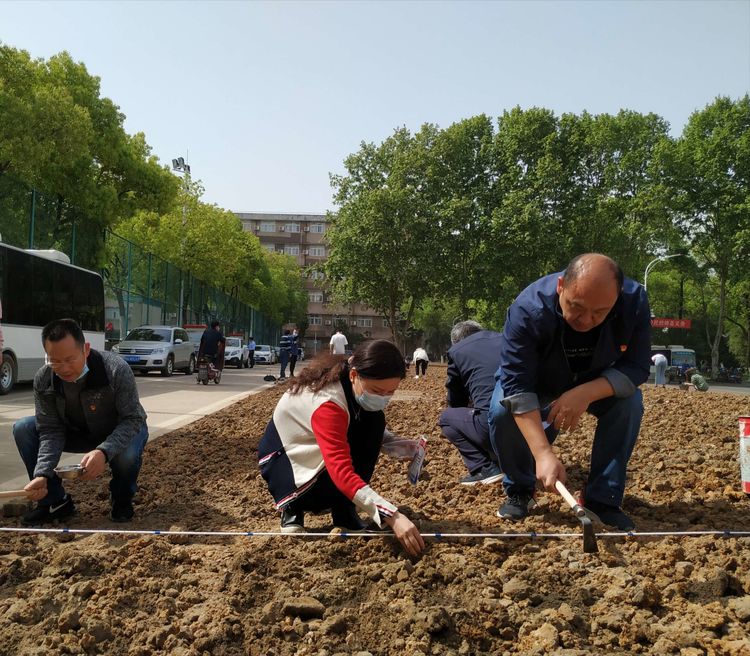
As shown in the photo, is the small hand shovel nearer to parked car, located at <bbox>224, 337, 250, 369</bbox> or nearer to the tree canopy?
parked car, located at <bbox>224, 337, 250, 369</bbox>

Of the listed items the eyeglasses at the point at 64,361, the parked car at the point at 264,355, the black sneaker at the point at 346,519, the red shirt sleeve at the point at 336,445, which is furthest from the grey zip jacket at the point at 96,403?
the parked car at the point at 264,355

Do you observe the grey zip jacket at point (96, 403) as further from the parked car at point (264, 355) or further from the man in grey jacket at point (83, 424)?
the parked car at point (264, 355)

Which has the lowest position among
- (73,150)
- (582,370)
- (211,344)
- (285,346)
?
(285,346)

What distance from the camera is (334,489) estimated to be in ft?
11.4

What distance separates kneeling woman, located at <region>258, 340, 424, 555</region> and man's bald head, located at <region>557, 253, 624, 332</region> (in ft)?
2.62

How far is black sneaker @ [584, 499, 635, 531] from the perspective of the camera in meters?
3.45

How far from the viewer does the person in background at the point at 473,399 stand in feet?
15.8

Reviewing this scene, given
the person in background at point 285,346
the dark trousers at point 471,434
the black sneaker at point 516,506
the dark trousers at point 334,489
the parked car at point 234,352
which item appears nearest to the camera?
the dark trousers at point 334,489

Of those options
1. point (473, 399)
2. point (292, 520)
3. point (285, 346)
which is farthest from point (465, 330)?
point (285, 346)

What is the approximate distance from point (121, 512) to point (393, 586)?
1.96 m

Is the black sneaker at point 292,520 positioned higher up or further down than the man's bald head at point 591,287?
further down

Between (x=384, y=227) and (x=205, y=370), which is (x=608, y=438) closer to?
(x=205, y=370)

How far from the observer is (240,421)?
9.38 m

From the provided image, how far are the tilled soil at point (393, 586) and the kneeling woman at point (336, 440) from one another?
20 cm
